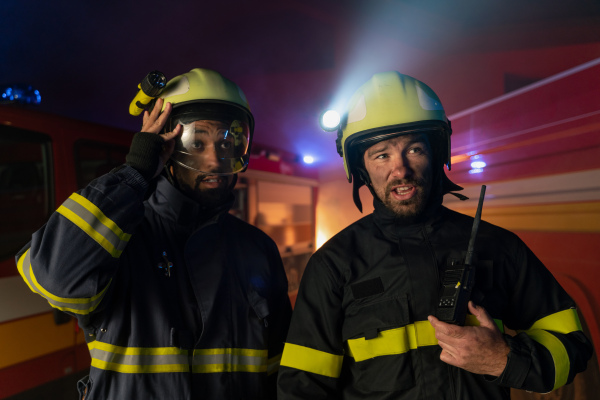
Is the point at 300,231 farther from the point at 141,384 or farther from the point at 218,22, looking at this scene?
the point at 141,384

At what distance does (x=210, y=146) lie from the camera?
1.79 metres

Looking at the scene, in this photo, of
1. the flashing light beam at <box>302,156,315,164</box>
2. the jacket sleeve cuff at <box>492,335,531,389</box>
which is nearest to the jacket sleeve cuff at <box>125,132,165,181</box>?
the jacket sleeve cuff at <box>492,335,531,389</box>

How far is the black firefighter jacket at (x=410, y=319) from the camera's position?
4.35 ft

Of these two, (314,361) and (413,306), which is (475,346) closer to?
(413,306)

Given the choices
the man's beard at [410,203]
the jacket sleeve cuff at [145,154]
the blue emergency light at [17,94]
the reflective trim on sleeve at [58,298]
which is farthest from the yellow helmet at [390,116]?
the blue emergency light at [17,94]

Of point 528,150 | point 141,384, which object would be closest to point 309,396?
point 141,384

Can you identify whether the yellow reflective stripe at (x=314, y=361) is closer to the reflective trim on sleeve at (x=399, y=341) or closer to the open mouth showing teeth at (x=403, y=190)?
the reflective trim on sleeve at (x=399, y=341)

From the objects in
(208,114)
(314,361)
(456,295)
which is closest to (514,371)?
(456,295)

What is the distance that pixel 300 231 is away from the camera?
553 cm

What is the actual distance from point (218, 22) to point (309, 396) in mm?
4420

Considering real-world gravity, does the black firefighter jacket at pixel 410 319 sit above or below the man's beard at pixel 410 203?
below

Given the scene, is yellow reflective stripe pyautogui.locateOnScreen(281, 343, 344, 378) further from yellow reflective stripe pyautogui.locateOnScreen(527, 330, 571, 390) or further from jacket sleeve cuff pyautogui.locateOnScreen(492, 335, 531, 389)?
yellow reflective stripe pyautogui.locateOnScreen(527, 330, 571, 390)

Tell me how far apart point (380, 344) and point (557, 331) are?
0.64 meters

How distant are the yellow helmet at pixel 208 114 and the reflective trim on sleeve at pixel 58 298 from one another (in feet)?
2.24
